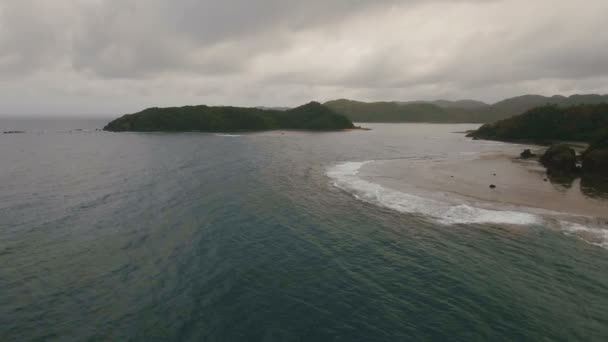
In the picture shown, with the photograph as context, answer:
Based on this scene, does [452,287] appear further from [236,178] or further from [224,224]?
[236,178]

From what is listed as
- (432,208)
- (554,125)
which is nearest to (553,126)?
(554,125)

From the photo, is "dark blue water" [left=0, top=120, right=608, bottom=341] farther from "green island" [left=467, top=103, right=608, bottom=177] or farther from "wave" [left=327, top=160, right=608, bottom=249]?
"green island" [left=467, top=103, right=608, bottom=177]

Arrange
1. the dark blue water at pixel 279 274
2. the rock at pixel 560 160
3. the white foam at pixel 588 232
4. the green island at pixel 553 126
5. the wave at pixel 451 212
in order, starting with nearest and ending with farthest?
the dark blue water at pixel 279 274 < the white foam at pixel 588 232 < the wave at pixel 451 212 < the rock at pixel 560 160 < the green island at pixel 553 126

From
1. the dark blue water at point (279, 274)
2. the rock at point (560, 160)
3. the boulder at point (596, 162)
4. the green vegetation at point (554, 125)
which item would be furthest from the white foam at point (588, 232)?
the green vegetation at point (554, 125)

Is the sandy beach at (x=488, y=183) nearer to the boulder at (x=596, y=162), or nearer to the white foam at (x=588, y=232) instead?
the white foam at (x=588, y=232)

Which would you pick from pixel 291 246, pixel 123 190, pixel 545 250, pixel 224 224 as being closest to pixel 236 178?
pixel 123 190

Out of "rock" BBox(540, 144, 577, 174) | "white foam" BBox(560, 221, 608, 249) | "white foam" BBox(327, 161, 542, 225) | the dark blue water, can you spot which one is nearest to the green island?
"rock" BBox(540, 144, 577, 174)

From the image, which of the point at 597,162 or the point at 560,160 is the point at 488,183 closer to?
the point at 560,160
